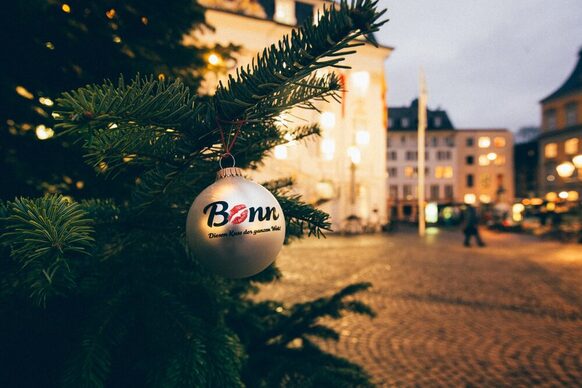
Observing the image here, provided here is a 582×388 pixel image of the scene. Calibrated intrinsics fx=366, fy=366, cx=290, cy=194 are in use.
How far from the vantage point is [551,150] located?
40688 millimetres

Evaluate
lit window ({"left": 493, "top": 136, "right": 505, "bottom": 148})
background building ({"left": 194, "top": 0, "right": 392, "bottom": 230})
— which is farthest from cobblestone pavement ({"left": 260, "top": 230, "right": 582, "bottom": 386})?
lit window ({"left": 493, "top": 136, "right": 505, "bottom": 148})

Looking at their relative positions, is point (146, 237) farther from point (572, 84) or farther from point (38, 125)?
point (572, 84)

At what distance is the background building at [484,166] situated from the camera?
50156 mm

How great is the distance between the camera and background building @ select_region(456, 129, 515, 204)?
165ft

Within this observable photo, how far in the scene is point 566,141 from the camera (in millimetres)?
38562

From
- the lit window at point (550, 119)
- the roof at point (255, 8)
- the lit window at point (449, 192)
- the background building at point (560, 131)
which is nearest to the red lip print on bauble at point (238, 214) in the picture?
the roof at point (255, 8)

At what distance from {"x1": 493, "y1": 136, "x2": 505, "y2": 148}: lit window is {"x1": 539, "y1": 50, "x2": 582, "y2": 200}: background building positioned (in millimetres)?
8590

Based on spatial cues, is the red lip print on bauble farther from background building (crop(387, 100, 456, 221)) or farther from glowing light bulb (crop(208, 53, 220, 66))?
background building (crop(387, 100, 456, 221))

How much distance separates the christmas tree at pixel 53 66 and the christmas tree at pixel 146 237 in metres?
0.65

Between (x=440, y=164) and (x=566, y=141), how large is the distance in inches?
598

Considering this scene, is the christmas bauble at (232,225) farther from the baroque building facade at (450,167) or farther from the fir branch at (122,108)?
the baroque building facade at (450,167)

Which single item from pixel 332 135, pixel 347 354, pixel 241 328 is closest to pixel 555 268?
pixel 347 354

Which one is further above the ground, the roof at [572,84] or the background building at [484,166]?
the roof at [572,84]

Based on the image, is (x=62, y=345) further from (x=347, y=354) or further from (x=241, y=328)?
(x=347, y=354)
